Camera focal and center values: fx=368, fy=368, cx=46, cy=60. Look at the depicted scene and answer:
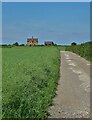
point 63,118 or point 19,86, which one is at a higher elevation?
point 19,86

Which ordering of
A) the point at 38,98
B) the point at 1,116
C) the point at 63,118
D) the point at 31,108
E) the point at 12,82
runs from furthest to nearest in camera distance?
the point at 12,82 < the point at 38,98 < the point at 63,118 < the point at 31,108 < the point at 1,116

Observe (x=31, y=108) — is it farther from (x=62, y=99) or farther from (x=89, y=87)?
(x=89, y=87)

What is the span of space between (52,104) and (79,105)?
0.83 meters

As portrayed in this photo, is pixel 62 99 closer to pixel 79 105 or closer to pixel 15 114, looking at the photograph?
pixel 79 105

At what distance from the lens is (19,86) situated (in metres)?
11.2

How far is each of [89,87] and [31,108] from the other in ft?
21.5

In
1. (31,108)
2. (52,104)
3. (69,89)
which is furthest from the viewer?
(69,89)

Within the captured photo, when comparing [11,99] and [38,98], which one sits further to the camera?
[38,98]

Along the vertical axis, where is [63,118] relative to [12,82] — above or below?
below

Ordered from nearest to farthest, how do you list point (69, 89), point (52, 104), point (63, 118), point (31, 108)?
point (31, 108)
point (63, 118)
point (52, 104)
point (69, 89)

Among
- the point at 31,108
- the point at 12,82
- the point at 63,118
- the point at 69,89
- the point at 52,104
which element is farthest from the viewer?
the point at 69,89

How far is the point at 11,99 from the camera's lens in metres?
8.95

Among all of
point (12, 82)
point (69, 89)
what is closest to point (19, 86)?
point (12, 82)

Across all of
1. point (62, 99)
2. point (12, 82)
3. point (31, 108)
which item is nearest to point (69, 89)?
point (62, 99)
